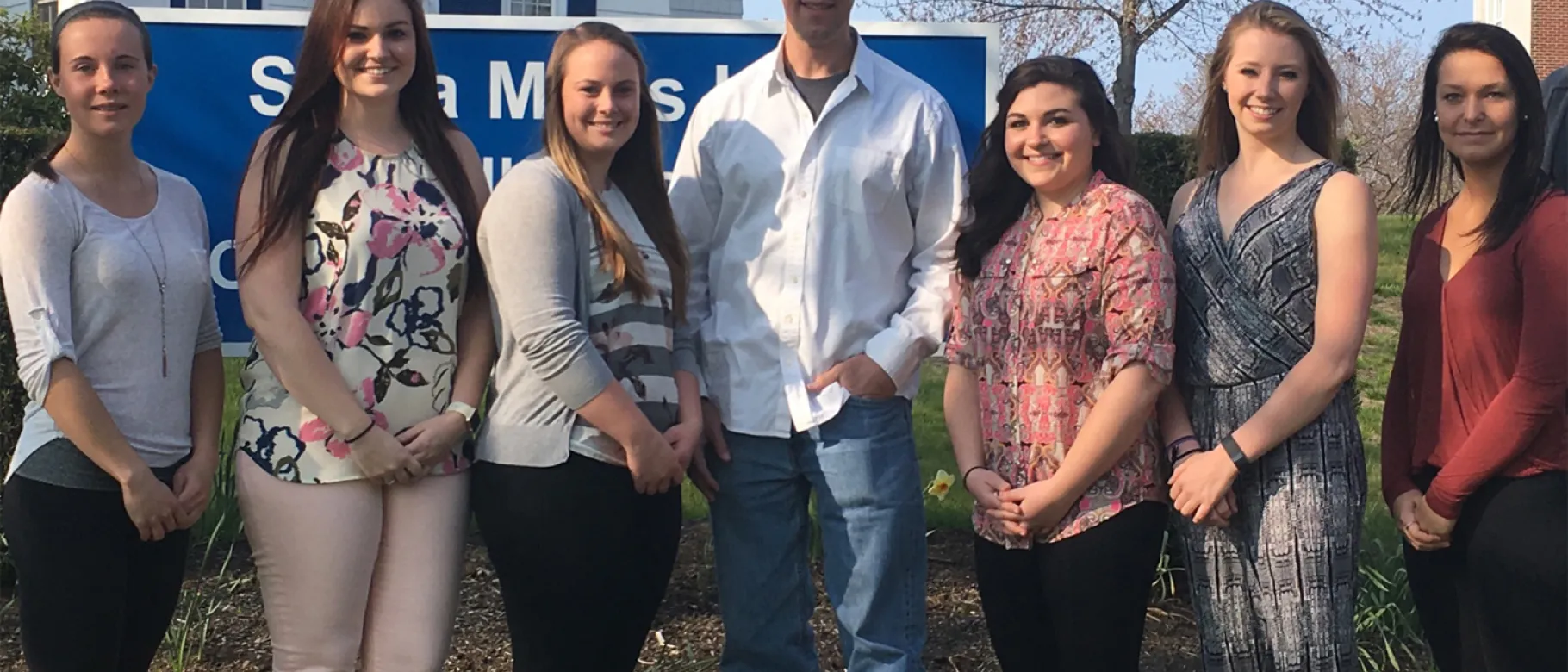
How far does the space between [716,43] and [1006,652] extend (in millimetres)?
2437

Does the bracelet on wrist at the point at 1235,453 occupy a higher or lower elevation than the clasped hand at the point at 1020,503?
higher

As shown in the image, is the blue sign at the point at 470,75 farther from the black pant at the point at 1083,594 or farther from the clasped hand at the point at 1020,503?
the black pant at the point at 1083,594

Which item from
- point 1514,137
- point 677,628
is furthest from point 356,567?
point 1514,137

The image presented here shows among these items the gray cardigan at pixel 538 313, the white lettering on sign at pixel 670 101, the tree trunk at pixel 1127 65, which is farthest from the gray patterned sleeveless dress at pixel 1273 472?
the tree trunk at pixel 1127 65

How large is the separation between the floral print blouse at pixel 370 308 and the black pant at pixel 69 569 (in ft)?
1.05

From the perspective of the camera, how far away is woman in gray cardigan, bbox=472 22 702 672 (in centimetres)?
290

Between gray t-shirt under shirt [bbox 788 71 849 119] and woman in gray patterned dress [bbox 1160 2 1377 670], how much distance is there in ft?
2.93

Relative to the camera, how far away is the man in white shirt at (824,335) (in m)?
3.27

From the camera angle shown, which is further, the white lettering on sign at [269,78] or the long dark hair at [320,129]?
the white lettering on sign at [269,78]

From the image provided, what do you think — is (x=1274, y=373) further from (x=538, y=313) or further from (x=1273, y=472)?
(x=538, y=313)

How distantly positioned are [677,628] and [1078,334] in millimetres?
2269

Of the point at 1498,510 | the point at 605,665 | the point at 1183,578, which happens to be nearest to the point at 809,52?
the point at 605,665

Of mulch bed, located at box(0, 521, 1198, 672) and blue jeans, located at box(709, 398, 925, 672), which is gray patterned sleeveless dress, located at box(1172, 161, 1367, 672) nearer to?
blue jeans, located at box(709, 398, 925, 672)

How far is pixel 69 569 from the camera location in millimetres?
2895
